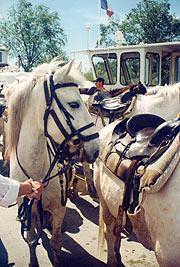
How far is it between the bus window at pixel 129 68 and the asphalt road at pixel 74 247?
4.31 m

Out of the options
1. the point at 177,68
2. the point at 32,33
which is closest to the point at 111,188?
the point at 177,68

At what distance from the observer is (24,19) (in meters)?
33.8

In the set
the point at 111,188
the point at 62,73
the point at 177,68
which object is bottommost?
the point at 111,188

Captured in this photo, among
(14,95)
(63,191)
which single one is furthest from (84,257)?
(14,95)

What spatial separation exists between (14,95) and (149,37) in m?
24.2

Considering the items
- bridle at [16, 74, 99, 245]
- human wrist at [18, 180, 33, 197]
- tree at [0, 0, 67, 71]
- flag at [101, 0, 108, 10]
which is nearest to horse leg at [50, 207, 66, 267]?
bridle at [16, 74, 99, 245]

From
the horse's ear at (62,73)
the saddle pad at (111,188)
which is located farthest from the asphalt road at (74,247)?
the horse's ear at (62,73)

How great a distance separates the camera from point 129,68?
861cm

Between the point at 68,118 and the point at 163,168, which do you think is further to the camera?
the point at 68,118

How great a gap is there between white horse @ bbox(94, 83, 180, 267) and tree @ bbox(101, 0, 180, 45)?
2245cm

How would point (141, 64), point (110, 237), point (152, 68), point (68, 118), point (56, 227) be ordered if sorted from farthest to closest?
point (152, 68), point (141, 64), point (110, 237), point (56, 227), point (68, 118)

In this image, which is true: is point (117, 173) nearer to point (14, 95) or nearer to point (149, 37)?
point (14, 95)

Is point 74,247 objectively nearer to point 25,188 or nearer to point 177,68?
point 25,188

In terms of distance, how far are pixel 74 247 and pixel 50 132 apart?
192cm
